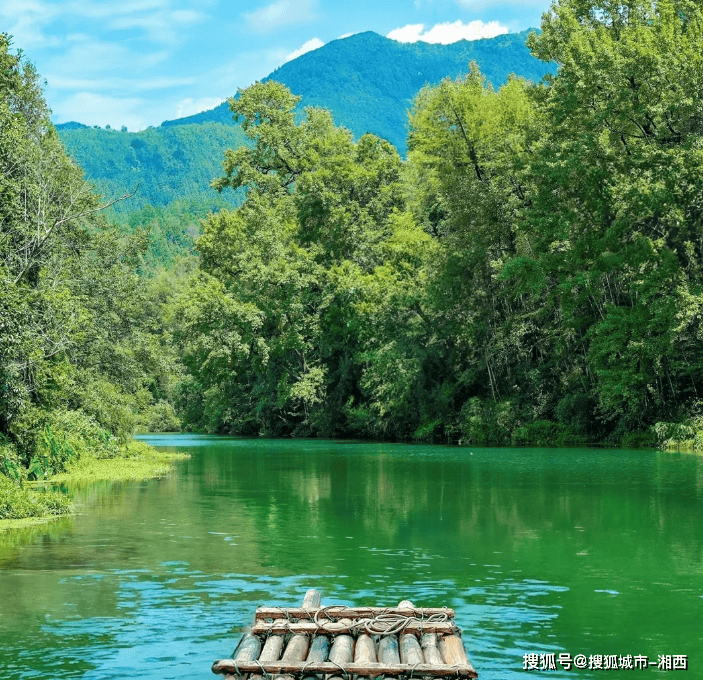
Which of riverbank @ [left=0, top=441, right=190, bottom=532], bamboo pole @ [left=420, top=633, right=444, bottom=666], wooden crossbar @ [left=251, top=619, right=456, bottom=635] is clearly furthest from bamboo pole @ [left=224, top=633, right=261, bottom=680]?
riverbank @ [left=0, top=441, right=190, bottom=532]

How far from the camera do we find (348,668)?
28.6 ft

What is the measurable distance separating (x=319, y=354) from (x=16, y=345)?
45.6m

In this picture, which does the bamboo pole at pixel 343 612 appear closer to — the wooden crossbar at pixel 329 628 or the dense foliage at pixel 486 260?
the wooden crossbar at pixel 329 628

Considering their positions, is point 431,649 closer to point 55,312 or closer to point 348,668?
point 348,668

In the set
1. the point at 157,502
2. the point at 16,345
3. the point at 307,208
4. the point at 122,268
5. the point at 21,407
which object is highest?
the point at 307,208

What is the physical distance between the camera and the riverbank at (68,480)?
20.9 metres

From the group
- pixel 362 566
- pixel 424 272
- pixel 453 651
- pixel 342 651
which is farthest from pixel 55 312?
pixel 424 272

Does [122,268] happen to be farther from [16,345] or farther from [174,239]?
[174,239]

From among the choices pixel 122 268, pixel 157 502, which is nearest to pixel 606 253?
pixel 122 268

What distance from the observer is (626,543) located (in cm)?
1781

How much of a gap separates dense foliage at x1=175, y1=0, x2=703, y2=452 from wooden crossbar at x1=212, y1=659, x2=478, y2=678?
32939mm

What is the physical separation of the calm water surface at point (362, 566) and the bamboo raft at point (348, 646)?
A: 0.68m

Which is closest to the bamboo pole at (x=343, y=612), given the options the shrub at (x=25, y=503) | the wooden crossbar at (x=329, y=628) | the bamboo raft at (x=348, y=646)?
the bamboo raft at (x=348, y=646)

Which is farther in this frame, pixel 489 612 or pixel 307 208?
pixel 307 208
